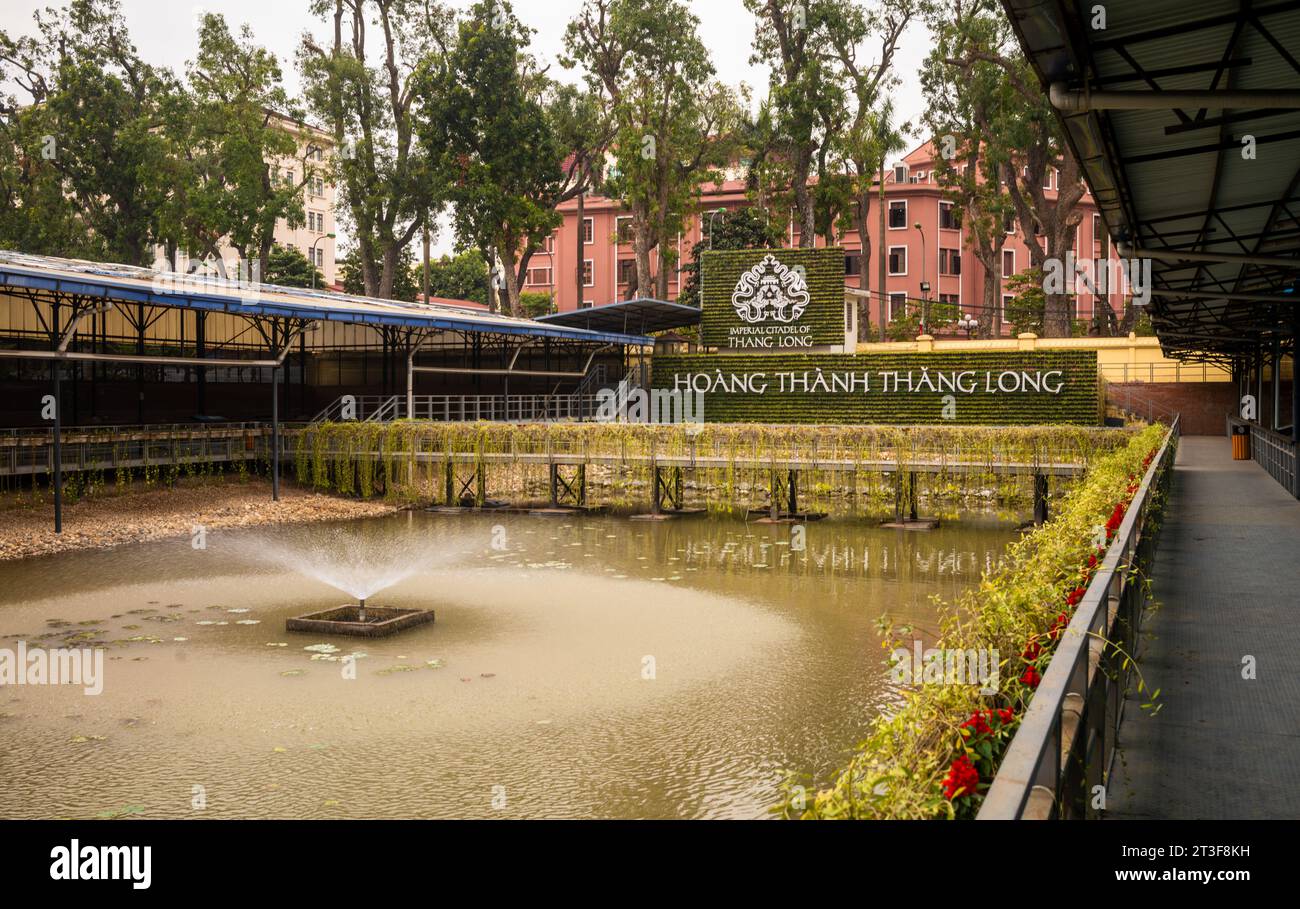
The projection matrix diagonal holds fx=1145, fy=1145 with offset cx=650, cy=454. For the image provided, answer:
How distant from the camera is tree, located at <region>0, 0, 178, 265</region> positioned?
172 feet

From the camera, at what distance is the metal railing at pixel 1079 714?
3.60 meters

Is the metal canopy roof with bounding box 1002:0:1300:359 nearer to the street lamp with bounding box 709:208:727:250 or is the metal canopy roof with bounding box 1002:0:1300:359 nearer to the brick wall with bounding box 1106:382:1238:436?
the brick wall with bounding box 1106:382:1238:436

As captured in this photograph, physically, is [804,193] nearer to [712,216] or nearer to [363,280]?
[712,216]

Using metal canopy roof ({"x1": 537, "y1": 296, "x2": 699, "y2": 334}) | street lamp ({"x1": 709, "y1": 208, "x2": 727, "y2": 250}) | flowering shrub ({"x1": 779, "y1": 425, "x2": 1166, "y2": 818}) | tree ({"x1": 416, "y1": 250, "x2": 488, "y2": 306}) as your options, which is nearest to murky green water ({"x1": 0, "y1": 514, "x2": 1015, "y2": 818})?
flowering shrub ({"x1": 779, "y1": 425, "x2": 1166, "y2": 818})

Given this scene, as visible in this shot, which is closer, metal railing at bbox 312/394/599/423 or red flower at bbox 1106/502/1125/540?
red flower at bbox 1106/502/1125/540

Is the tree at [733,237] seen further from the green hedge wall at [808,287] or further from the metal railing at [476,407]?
the metal railing at [476,407]

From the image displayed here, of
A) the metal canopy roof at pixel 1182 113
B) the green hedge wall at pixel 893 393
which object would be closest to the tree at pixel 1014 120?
the green hedge wall at pixel 893 393

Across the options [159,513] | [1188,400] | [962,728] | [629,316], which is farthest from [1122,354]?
[962,728]

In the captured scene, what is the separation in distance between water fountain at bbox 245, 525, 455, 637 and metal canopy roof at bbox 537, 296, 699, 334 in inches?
789

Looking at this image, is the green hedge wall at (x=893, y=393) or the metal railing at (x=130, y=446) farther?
the green hedge wall at (x=893, y=393)

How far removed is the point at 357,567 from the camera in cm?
2108

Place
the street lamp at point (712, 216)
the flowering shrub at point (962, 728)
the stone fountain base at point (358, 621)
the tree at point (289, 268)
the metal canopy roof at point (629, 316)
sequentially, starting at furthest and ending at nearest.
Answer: the tree at point (289, 268), the street lamp at point (712, 216), the metal canopy roof at point (629, 316), the stone fountain base at point (358, 621), the flowering shrub at point (962, 728)

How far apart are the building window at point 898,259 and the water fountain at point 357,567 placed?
173 ft

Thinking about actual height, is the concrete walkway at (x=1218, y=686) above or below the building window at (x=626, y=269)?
below
